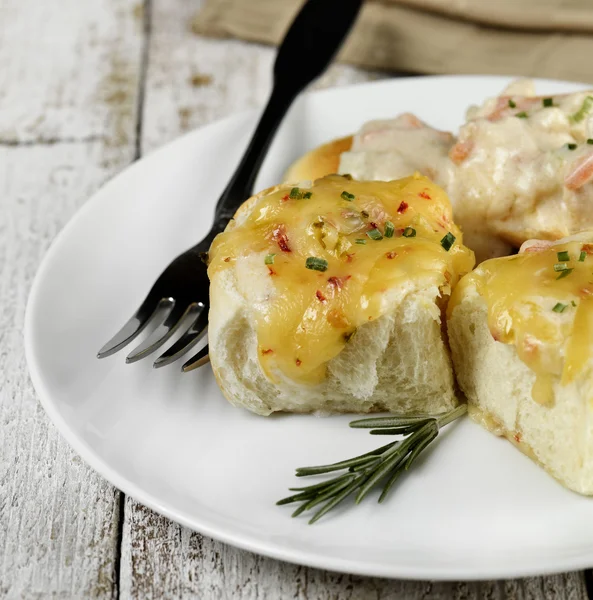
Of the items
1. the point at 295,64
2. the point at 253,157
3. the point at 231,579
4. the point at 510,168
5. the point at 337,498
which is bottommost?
the point at 231,579

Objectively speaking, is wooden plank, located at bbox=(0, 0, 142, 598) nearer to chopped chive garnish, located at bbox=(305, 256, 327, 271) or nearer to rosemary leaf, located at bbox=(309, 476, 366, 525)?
rosemary leaf, located at bbox=(309, 476, 366, 525)

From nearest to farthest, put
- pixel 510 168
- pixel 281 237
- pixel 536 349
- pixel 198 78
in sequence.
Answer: pixel 536 349
pixel 281 237
pixel 510 168
pixel 198 78

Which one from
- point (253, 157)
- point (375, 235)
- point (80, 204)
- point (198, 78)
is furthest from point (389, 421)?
point (198, 78)

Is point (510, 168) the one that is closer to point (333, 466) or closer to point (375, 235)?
point (375, 235)

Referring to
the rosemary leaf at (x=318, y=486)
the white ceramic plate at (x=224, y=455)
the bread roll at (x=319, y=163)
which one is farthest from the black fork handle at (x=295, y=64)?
the rosemary leaf at (x=318, y=486)

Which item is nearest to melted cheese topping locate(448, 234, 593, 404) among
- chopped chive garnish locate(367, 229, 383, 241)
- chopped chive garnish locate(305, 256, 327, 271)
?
chopped chive garnish locate(367, 229, 383, 241)
